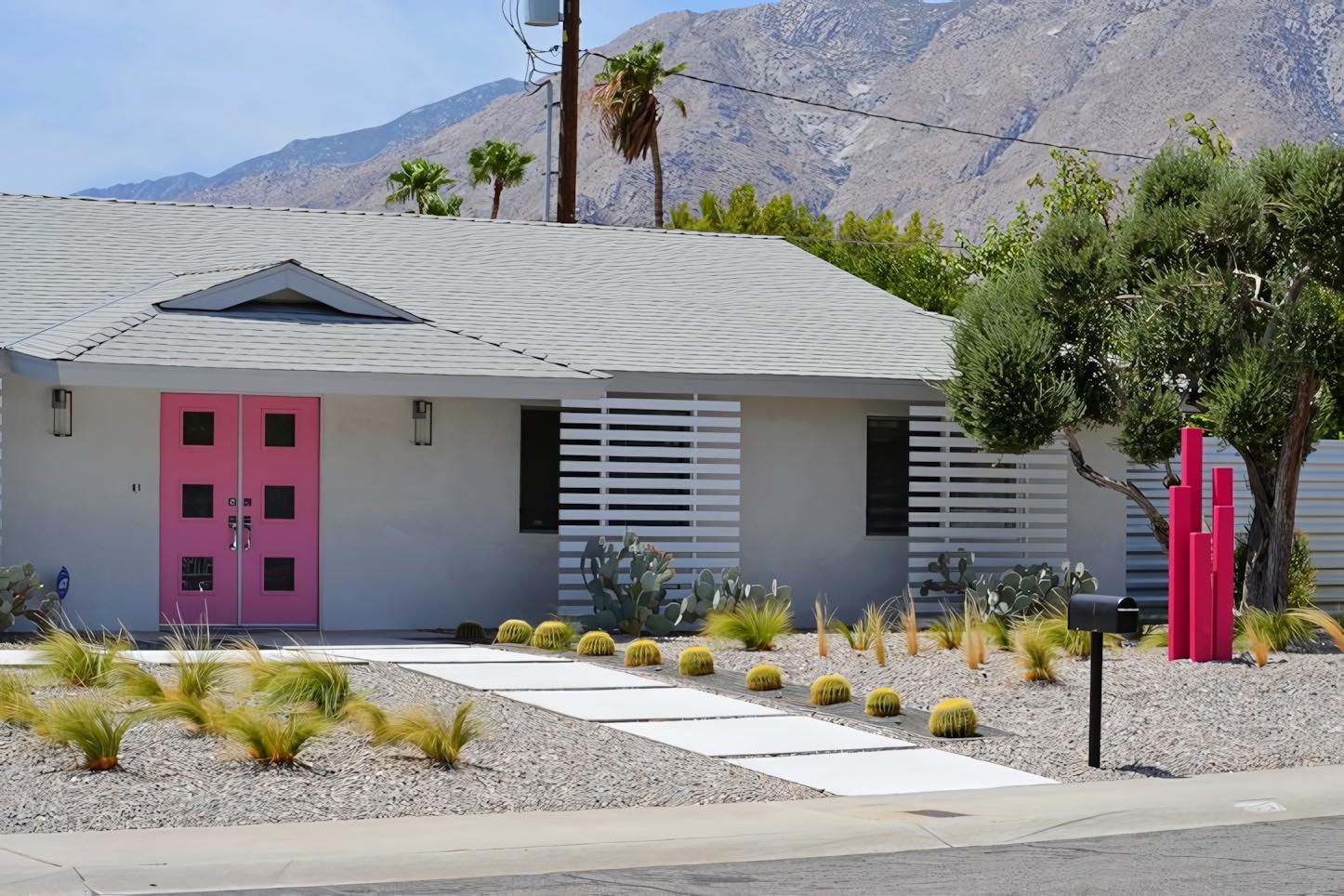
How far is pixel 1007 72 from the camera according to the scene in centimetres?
15375

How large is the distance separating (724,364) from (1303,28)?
5290 inches

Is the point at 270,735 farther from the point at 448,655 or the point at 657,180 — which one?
the point at 657,180

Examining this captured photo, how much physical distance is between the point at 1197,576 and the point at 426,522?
298 inches

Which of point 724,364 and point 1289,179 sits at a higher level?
point 1289,179

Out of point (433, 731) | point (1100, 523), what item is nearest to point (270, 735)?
point (433, 731)

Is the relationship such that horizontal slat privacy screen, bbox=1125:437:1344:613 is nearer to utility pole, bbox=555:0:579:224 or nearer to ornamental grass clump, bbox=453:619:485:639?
ornamental grass clump, bbox=453:619:485:639

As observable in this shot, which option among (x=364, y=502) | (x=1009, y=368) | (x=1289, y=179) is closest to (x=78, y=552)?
(x=364, y=502)

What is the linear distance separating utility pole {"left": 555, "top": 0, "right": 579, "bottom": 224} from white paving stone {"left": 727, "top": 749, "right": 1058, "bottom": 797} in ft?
57.2

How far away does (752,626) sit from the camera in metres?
15.5

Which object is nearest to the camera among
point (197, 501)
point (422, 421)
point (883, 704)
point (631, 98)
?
point (883, 704)

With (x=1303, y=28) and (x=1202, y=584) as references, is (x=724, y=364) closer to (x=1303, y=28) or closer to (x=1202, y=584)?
(x=1202, y=584)

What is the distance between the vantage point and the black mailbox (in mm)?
10125

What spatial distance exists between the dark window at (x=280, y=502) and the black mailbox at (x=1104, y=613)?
29.6 feet

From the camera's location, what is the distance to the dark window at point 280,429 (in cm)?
1708
